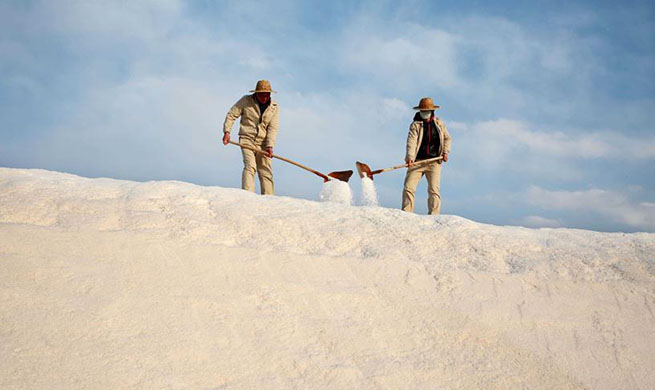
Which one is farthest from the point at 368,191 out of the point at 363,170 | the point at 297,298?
the point at 297,298

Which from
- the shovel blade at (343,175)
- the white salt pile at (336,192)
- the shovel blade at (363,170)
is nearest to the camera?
the white salt pile at (336,192)

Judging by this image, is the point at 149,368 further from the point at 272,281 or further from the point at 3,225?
the point at 3,225

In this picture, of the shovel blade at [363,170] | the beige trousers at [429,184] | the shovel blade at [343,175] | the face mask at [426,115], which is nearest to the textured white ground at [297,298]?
the beige trousers at [429,184]

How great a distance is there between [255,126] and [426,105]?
8.08ft

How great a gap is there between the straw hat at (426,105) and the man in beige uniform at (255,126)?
2.06 metres

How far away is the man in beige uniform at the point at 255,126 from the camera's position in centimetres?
693

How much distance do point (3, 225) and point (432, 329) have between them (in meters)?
2.91

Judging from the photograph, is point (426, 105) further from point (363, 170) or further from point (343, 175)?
point (343, 175)

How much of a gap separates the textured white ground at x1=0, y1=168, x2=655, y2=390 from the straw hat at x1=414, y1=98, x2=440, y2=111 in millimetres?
3225

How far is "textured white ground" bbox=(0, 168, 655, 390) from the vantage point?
7.84 feet

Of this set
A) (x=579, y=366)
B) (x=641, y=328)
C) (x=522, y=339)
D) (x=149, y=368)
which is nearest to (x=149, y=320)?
(x=149, y=368)

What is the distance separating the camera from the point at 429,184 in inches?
280

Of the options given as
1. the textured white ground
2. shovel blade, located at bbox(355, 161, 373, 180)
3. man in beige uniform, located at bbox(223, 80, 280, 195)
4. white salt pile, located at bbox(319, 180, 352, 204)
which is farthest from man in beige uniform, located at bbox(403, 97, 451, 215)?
the textured white ground

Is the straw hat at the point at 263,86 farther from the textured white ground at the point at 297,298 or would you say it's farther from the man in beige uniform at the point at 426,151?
the textured white ground at the point at 297,298
